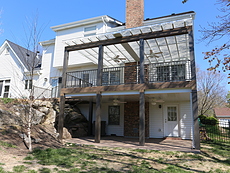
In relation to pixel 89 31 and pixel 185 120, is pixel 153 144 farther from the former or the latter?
pixel 89 31

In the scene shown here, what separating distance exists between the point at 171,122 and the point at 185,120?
0.85 meters

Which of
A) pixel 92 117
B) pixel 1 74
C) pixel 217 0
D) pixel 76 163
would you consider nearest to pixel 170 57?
pixel 217 0

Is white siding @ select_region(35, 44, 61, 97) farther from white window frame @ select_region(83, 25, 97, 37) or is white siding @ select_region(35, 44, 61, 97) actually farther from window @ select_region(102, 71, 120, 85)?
window @ select_region(102, 71, 120, 85)

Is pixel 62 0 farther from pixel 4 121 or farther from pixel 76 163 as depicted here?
pixel 76 163

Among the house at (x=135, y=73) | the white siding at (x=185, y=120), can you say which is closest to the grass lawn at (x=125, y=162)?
the house at (x=135, y=73)

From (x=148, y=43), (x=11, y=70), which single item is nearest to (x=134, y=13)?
(x=148, y=43)

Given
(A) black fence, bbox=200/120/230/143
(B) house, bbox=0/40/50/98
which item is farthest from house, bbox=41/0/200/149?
(B) house, bbox=0/40/50/98

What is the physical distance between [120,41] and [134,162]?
607 centimetres

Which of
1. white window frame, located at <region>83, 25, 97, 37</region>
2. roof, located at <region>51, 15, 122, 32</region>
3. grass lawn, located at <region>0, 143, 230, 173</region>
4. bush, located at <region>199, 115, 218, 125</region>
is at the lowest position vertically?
grass lawn, located at <region>0, 143, 230, 173</region>

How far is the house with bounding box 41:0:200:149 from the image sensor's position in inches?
334

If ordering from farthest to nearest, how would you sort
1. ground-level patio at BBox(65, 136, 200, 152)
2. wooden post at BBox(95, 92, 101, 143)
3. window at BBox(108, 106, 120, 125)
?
1. window at BBox(108, 106, 120, 125)
2. wooden post at BBox(95, 92, 101, 143)
3. ground-level patio at BBox(65, 136, 200, 152)

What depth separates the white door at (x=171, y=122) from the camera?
37.6ft

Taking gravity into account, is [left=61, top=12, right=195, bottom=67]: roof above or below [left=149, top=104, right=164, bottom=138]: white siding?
above

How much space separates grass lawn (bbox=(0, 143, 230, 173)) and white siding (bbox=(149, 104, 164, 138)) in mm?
4450
